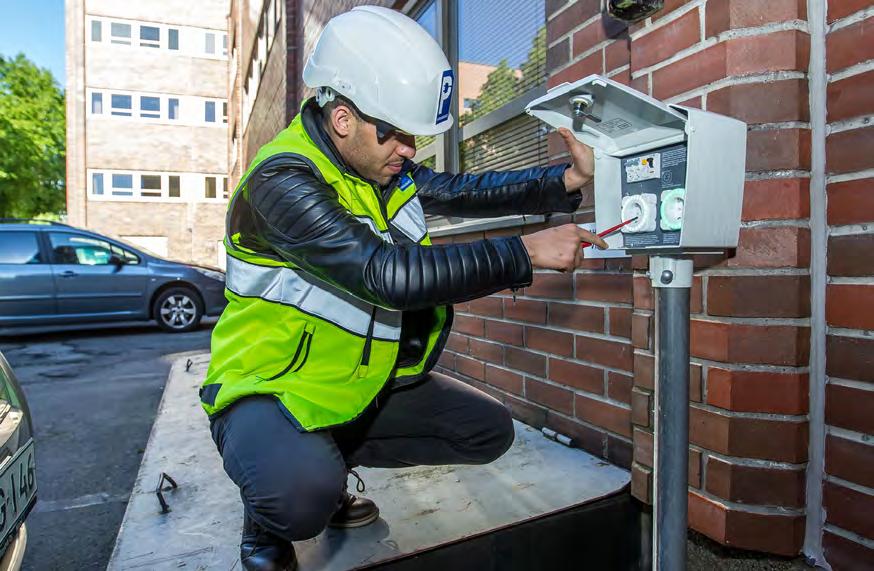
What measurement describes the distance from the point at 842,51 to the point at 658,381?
2.91ft

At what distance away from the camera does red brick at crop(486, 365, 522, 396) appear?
267 cm

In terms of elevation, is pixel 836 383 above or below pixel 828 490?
above

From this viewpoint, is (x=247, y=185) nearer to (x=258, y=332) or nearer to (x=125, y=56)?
(x=258, y=332)

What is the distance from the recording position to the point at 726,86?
1.46m

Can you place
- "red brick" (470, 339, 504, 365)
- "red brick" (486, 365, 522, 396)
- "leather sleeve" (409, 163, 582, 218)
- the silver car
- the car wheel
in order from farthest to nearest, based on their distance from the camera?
the car wheel, the silver car, "red brick" (470, 339, 504, 365), "red brick" (486, 365, 522, 396), "leather sleeve" (409, 163, 582, 218)

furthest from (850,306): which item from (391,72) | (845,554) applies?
(391,72)

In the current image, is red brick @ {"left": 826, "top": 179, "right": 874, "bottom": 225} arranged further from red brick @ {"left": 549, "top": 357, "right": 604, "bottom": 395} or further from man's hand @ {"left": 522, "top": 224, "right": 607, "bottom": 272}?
red brick @ {"left": 549, "top": 357, "right": 604, "bottom": 395}

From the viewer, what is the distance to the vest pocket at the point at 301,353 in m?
1.59

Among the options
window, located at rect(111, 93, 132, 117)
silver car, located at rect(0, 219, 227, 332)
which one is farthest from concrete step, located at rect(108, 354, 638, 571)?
window, located at rect(111, 93, 132, 117)

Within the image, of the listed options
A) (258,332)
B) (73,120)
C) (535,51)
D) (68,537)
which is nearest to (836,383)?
(258,332)

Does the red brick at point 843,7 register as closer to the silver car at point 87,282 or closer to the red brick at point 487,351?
the red brick at point 487,351

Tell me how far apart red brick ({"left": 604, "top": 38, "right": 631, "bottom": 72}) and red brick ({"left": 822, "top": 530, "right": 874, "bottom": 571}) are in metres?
1.35

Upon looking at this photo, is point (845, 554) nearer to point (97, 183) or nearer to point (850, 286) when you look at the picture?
point (850, 286)

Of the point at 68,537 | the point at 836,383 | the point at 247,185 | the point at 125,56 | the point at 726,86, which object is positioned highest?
the point at 125,56
